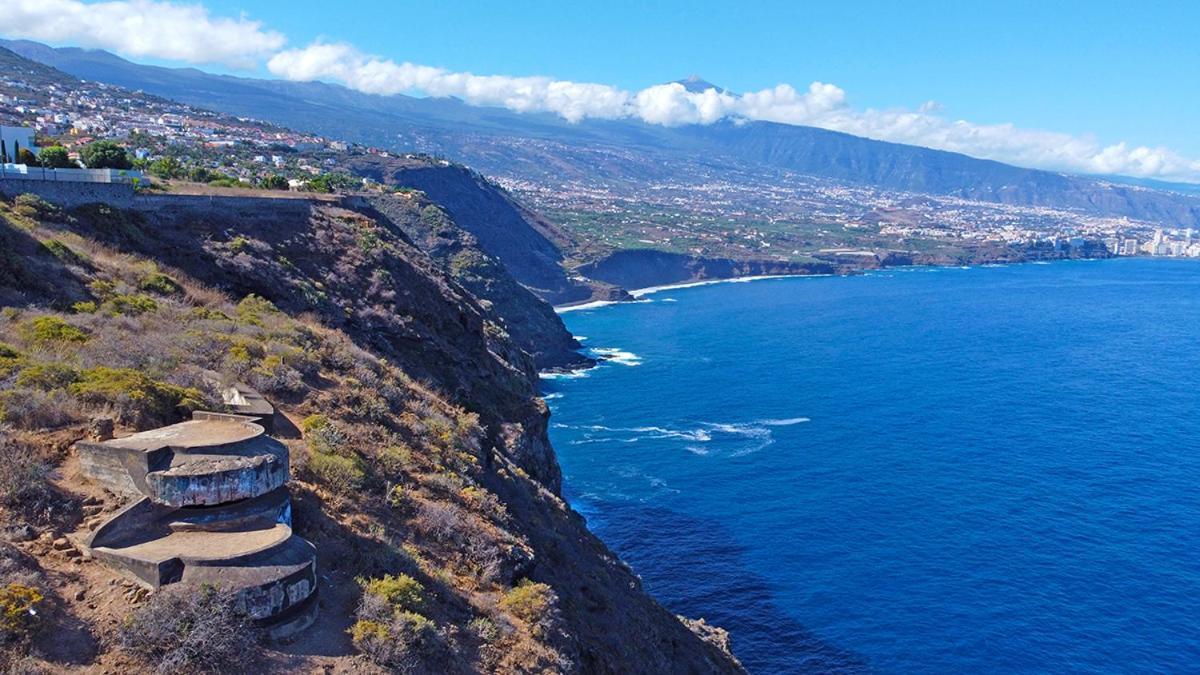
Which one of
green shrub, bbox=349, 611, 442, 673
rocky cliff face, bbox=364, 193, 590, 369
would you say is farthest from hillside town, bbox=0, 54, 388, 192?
green shrub, bbox=349, 611, 442, 673

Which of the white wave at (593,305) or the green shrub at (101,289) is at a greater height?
the green shrub at (101,289)

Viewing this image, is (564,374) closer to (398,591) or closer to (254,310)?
(254,310)

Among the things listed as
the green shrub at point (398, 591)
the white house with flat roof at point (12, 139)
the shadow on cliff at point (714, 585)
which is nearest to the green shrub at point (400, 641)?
the green shrub at point (398, 591)

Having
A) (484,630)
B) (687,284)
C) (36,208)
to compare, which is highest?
(36,208)

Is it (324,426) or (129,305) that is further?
(129,305)

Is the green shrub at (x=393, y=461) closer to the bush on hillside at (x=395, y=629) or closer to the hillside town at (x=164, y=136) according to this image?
the bush on hillside at (x=395, y=629)

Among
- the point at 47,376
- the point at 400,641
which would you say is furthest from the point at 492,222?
the point at 400,641
